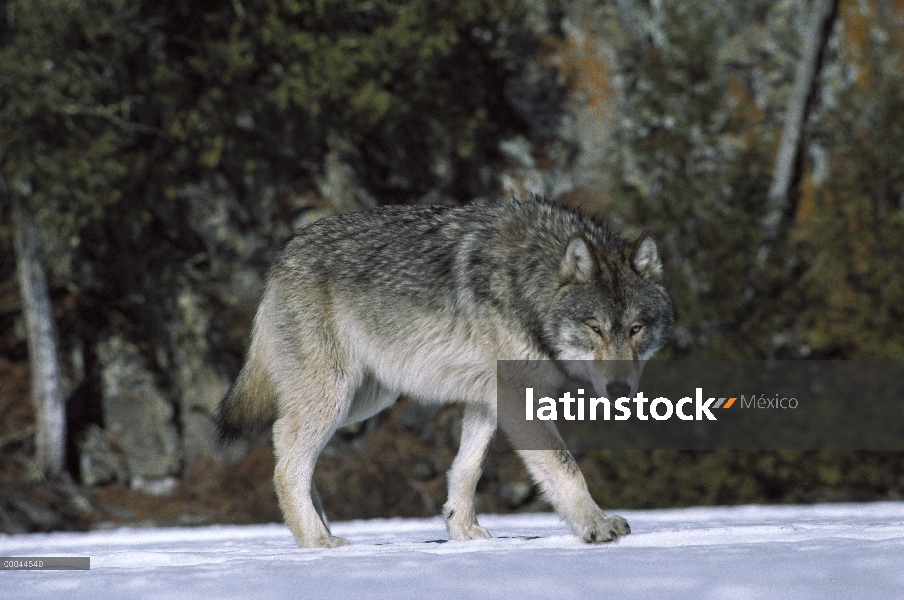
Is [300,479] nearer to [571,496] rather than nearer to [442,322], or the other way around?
[442,322]

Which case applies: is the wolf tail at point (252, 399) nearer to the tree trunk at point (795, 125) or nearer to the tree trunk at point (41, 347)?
the tree trunk at point (41, 347)

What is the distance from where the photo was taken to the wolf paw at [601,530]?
3885 millimetres

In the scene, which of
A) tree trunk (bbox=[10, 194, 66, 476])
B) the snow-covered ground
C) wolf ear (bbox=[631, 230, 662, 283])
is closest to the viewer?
the snow-covered ground

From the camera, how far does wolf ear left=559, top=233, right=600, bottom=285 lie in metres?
4.31

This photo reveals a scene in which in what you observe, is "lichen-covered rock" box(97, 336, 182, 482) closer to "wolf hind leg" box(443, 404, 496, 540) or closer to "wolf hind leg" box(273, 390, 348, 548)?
"wolf hind leg" box(273, 390, 348, 548)

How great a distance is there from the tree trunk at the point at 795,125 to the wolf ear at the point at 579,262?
9135 millimetres

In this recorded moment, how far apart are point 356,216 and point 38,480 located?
29.4 ft

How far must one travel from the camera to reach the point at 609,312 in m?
4.17

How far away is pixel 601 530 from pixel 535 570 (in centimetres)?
91

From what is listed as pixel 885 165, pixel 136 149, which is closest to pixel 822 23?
→ pixel 885 165

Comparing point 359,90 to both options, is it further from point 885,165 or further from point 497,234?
point 497,234

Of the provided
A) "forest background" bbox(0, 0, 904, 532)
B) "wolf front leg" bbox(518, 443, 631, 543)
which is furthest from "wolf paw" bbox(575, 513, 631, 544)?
"forest background" bbox(0, 0, 904, 532)

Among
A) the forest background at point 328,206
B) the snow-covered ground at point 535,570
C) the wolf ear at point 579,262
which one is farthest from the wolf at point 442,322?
the forest background at point 328,206

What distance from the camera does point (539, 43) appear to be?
50.4 feet
